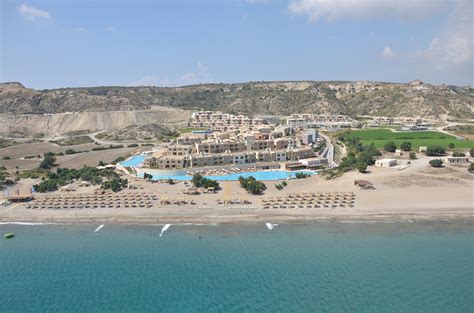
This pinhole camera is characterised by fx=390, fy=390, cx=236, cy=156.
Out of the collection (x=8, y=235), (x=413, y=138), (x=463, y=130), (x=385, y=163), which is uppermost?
(x=463, y=130)

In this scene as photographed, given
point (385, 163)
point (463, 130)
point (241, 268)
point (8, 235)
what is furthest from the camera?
point (463, 130)

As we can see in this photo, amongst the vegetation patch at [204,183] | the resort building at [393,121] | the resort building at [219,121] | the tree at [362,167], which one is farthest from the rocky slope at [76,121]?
the tree at [362,167]

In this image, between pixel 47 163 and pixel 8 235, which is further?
pixel 47 163

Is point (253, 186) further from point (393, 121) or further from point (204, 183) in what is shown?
point (393, 121)

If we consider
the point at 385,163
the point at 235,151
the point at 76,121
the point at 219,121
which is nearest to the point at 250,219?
the point at 385,163

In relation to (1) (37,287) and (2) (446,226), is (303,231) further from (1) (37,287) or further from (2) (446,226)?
(1) (37,287)

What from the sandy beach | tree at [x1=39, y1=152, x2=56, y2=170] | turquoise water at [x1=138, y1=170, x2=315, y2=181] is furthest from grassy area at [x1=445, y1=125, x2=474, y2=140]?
tree at [x1=39, y1=152, x2=56, y2=170]

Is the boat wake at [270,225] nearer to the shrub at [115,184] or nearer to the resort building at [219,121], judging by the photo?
the shrub at [115,184]

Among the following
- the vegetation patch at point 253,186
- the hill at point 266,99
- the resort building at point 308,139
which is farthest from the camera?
the hill at point 266,99
